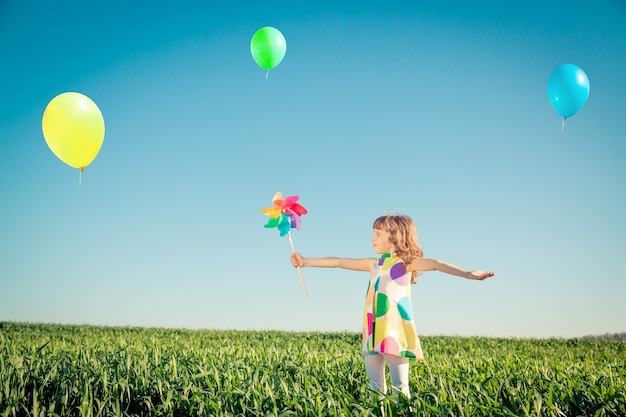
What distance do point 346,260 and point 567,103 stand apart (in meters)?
6.12

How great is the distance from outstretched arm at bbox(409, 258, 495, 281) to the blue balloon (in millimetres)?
5984

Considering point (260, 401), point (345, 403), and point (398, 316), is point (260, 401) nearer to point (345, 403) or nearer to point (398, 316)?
point (345, 403)

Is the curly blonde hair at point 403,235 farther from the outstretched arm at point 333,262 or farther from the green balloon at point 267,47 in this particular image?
the green balloon at point 267,47

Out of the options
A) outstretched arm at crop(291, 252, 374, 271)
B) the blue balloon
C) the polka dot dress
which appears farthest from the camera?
the blue balloon

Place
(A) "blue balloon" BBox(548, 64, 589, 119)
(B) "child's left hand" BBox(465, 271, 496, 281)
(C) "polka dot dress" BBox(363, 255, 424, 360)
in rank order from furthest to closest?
1. (A) "blue balloon" BBox(548, 64, 589, 119)
2. (C) "polka dot dress" BBox(363, 255, 424, 360)
3. (B) "child's left hand" BBox(465, 271, 496, 281)

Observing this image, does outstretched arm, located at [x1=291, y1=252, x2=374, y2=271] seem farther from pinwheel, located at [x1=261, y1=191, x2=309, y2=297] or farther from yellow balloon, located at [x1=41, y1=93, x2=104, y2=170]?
yellow balloon, located at [x1=41, y1=93, x2=104, y2=170]

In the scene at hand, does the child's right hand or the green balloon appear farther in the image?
the green balloon

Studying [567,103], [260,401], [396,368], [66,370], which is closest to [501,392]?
[396,368]

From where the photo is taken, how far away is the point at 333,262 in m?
4.90

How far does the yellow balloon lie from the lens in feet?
22.4

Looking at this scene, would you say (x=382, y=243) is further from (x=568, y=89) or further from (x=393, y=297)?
(x=568, y=89)

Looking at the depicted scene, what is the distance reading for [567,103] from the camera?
8.56 meters

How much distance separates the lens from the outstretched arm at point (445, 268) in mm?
4016

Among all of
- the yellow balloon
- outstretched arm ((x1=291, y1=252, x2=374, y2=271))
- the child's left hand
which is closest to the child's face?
outstretched arm ((x1=291, y1=252, x2=374, y2=271))
